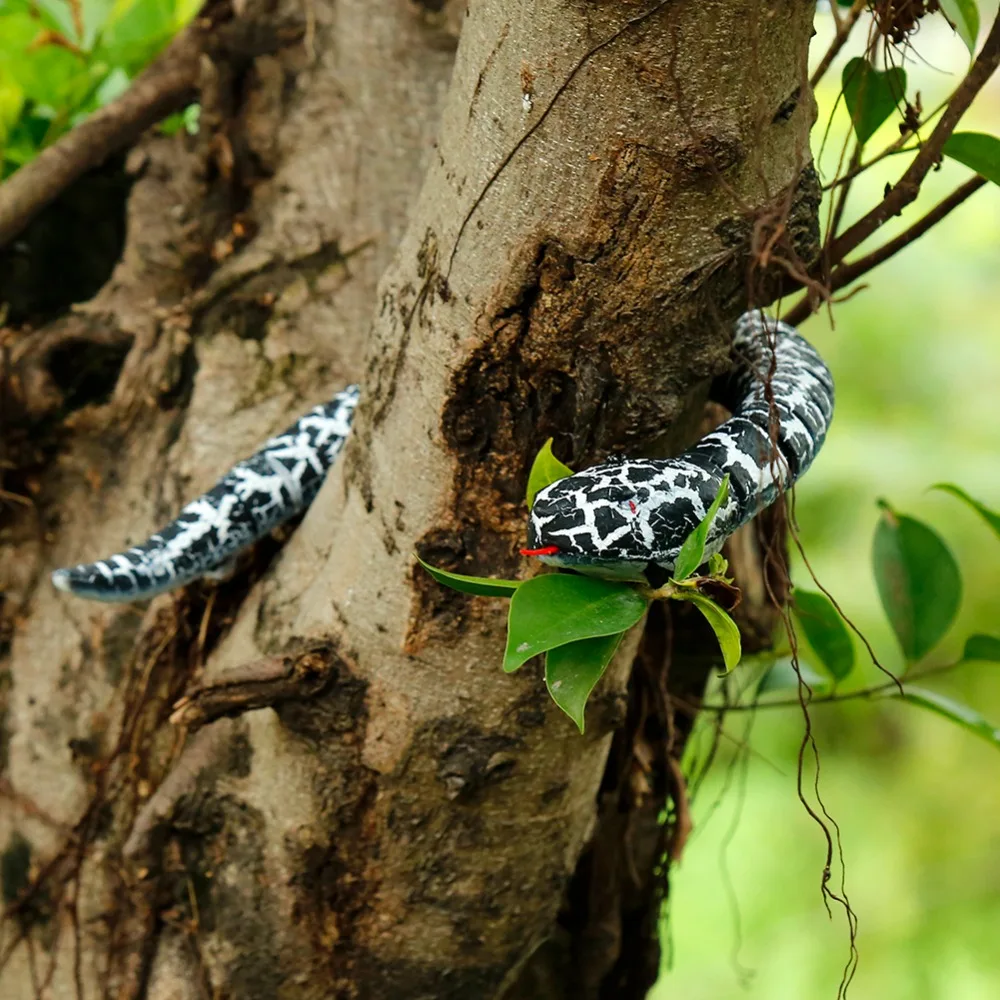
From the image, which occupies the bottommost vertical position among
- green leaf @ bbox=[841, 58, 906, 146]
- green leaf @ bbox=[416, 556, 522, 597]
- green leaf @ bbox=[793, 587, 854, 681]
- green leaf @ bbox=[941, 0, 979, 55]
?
green leaf @ bbox=[416, 556, 522, 597]

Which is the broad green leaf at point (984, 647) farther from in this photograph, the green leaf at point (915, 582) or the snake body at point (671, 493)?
the snake body at point (671, 493)

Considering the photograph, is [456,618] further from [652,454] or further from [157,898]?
[157,898]

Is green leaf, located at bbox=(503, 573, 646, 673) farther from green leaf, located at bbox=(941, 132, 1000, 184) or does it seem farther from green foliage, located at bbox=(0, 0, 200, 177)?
green foliage, located at bbox=(0, 0, 200, 177)

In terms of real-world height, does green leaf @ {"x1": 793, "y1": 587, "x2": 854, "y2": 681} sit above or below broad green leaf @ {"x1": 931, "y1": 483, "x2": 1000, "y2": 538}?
below

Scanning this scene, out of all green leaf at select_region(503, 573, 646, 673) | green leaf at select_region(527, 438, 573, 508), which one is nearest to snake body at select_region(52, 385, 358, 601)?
green leaf at select_region(527, 438, 573, 508)

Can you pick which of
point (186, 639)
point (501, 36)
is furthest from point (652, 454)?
point (186, 639)
